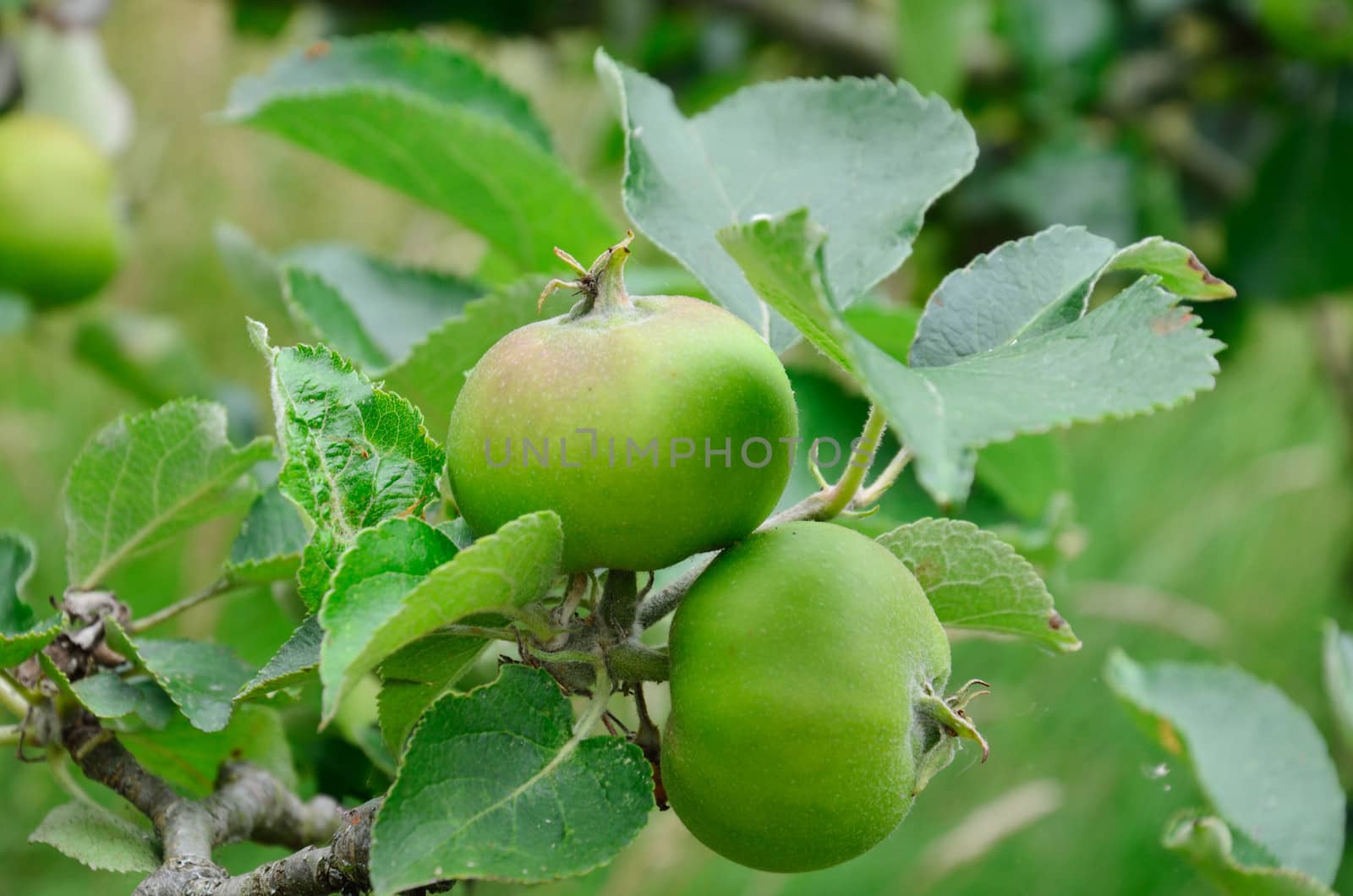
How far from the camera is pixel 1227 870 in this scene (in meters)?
0.64

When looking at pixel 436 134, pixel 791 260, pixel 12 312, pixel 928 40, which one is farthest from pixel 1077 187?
pixel 791 260

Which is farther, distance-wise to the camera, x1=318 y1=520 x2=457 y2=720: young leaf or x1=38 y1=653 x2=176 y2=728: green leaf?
x1=38 y1=653 x2=176 y2=728: green leaf

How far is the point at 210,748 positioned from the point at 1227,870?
0.53 metres

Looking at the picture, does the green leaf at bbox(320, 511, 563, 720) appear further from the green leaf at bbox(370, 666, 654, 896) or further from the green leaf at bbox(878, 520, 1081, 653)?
the green leaf at bbox(878, 520, 1081, 653)

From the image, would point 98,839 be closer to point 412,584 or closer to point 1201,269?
point 412,584

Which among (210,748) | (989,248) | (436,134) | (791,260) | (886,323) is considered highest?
(791,260)

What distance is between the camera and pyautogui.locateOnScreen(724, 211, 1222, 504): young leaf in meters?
0.36

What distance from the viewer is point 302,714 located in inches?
30.3

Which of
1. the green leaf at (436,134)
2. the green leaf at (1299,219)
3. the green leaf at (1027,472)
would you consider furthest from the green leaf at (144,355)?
the green leaf at (1299,219)

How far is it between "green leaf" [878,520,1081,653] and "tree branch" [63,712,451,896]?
22 centimetres

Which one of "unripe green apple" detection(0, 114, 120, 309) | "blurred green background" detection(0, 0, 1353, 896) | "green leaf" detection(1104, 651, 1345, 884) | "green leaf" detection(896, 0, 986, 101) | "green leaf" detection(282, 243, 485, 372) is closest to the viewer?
"green leaf" detection(1104, 651, 1345, 884)

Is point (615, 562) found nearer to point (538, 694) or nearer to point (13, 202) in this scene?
point (538, 694)

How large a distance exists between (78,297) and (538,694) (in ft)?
3.46

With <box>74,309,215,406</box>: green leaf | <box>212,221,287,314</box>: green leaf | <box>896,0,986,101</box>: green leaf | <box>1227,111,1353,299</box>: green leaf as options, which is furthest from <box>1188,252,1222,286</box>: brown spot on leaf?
<box>1227,111,1353,299</box>: green leaf
